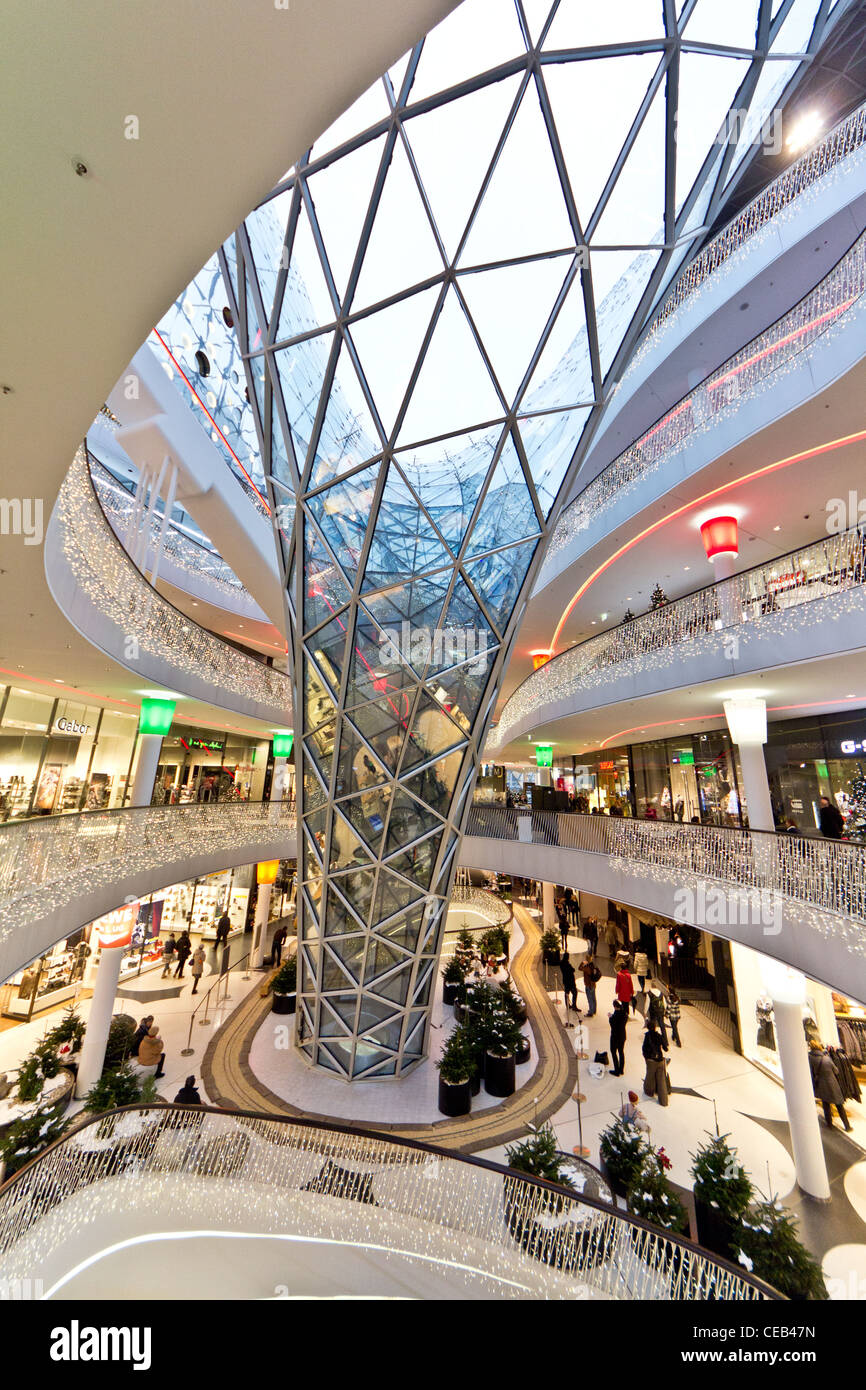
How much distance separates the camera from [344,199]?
27.5 feet

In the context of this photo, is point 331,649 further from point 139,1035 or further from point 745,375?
point 139,1035

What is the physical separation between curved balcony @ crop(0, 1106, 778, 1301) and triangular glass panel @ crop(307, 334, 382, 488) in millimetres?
12684

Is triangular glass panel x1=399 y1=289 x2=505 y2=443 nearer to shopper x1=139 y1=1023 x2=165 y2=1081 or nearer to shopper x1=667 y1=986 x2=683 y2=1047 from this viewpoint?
Answer: shopper x1=139 y1=1023 x2=165 y2=1081

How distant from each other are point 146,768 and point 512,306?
1499 cm

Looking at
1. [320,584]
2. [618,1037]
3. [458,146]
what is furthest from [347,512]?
[618,1037]

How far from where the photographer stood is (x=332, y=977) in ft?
57.7

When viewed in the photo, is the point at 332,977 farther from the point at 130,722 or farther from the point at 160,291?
the point at 160,291

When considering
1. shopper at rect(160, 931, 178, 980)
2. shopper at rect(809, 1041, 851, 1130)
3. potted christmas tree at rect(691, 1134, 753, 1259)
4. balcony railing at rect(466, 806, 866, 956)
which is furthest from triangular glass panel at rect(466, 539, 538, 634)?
shopper at rect(160, 931, 178, 980)

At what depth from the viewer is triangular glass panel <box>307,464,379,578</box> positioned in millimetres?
12578

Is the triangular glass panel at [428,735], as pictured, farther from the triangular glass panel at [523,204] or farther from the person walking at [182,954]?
the person walking at [182,954]

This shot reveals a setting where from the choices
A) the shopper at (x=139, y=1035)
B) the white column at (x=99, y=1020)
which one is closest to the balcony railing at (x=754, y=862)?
the white column at (x=99, y=1020)

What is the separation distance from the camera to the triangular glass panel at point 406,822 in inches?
637

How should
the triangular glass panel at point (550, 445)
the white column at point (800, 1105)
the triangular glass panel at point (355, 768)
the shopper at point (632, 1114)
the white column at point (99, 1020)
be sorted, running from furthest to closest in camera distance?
the triangular glass panel at point (355, 768) → the white column at point (99, 1020) → the shopper at point (632, 1114) → the triangular glass panel at point (550, 445) → the white column at point (800, 1105)

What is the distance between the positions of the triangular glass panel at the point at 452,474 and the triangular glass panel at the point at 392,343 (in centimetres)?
114
